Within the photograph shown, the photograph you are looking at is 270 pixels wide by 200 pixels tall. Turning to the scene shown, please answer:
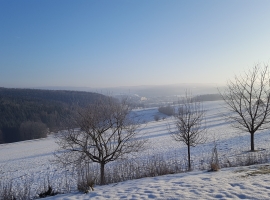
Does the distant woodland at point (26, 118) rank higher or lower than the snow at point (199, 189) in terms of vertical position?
lower

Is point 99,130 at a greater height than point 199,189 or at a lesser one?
greater

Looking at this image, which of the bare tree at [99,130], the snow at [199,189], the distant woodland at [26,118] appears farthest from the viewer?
the distant woodland at [26,118]

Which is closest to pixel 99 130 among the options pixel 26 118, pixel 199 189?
pixel 199 189

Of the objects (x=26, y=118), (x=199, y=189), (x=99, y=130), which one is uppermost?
(x=99, y=130)

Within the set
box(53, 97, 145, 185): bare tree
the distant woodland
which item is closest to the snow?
box(53, 97, 145, 185): bare tree

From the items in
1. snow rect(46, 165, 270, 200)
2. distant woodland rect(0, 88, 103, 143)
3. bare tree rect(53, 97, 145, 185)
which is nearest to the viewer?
snow rect(46, 165, 270, 200)

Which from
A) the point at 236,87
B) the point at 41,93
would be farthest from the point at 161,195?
the point at 41,93

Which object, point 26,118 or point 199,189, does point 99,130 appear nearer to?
point 199,189

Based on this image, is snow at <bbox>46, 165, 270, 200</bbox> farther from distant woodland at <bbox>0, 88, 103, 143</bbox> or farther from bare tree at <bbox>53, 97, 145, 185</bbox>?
distant woodland at <bbox>0, 88, 103, 143</bbox>

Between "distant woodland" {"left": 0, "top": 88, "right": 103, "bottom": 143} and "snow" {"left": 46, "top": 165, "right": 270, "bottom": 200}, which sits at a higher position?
"snow" {"left": 46, "top": 165, "right": 270, "bottom": 200}

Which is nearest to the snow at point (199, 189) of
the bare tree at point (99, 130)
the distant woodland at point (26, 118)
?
the bare tree at point (99, 130)

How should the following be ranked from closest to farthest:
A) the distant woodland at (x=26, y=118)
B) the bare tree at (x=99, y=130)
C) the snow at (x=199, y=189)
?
the snow at (x=199, y=189) → the bare tree at (x=99, y=130) → the distant woodland at (x=26, y=118)

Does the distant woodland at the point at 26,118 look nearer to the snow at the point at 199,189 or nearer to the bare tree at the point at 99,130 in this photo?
the bare tree at the point at 99,130

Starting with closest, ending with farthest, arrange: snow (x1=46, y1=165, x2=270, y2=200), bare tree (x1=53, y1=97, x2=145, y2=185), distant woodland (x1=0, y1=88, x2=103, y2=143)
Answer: snow (x1=46, y1=165, x2=270, y2=200) < bare tree (x1=53, y1=97, x2=145, y2=185) < distant woodland (x1=0, y1=88, x2=103, y2=143)
